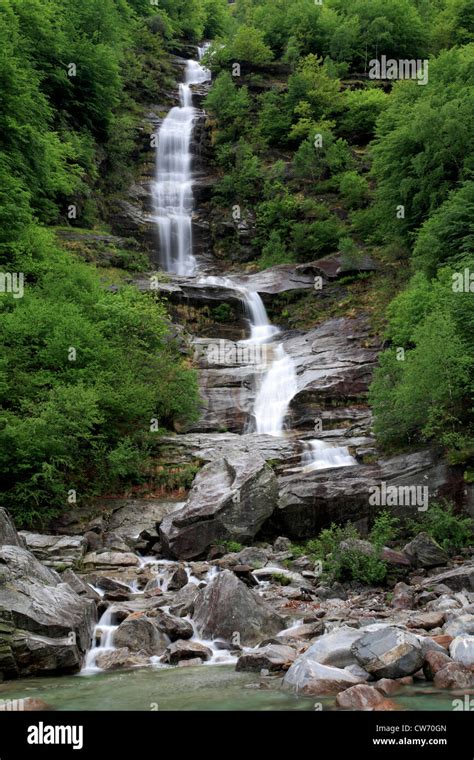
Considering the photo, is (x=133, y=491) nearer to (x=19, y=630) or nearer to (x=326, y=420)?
(x=326, y=420)

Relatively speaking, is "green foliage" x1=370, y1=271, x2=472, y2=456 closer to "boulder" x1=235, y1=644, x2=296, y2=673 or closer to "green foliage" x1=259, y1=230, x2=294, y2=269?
"boulder" x1=235, y1=644, x2=296, y2=673

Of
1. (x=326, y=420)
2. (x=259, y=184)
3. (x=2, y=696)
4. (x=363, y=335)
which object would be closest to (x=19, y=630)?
(x=2, y=696)

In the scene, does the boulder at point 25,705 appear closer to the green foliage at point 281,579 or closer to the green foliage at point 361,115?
the green foliage at point 281,579

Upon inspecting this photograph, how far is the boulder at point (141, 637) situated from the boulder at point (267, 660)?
5.37ft

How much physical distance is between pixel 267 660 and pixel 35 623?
3192mm

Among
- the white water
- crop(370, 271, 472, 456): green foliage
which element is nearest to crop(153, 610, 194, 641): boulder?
crop(370, 271, 472, 456): green foliage

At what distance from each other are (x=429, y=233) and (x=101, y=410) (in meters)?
13.5

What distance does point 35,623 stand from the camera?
8812 mm

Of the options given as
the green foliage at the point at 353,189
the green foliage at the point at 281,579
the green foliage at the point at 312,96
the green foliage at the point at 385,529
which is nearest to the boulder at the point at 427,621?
the green foliage at the point at 281,579

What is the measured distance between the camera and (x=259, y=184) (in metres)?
43.7

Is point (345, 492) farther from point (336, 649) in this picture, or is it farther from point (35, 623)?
point (35, 623)

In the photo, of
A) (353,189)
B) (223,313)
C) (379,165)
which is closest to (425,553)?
(379,165)

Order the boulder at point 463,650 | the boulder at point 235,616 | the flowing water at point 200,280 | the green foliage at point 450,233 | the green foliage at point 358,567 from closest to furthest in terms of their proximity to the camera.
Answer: the boulder at point 463,650
the boulder at point 235,616
the flowing water at point 200,280
the green foliage at point 358,567
the green foliage at point 450,233

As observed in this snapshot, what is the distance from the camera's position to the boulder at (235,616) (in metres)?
10.0
